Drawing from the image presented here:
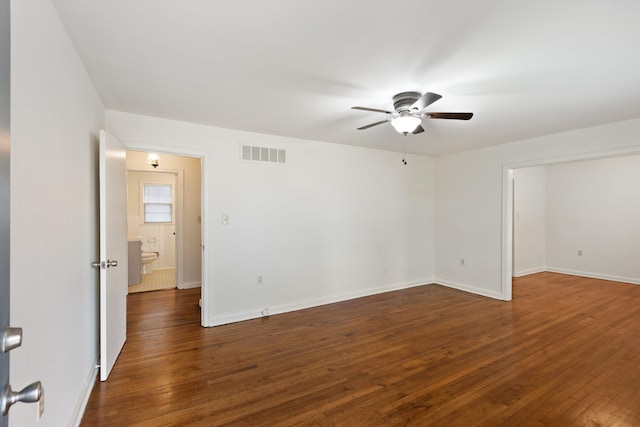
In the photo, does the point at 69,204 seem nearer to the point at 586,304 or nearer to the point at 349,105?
the point at 349,105

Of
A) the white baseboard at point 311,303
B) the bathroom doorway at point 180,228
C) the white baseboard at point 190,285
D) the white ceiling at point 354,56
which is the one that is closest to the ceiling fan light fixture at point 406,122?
the white ceiling at point 354,56

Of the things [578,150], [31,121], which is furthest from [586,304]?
[31,121]

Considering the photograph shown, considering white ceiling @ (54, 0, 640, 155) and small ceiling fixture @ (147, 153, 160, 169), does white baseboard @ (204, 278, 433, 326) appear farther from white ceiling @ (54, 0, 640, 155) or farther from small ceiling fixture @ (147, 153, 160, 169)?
small ceiling fixture @ (147, 153, 160, 169)

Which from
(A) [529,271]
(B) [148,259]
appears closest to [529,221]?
(A) [529,271]

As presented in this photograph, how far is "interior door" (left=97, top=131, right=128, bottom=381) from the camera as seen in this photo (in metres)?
2.38

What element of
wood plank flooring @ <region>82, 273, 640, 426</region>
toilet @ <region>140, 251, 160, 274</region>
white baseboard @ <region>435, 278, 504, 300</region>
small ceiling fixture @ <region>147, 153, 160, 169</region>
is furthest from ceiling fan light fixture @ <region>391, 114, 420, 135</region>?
toilet @ <region>140, 251, 160, 274</region>

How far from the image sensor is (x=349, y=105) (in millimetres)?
2885

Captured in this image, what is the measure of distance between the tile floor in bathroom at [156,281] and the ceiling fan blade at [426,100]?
201 inches

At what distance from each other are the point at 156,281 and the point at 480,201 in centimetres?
617

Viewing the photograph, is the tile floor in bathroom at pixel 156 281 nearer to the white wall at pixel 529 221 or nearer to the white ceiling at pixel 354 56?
the white ceiling at pixel 354 56

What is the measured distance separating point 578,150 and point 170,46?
15.2 feet

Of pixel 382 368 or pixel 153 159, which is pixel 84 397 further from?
pixel 153 159

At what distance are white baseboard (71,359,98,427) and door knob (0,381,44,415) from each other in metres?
1.65

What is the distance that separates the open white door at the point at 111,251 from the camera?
2.38 m
